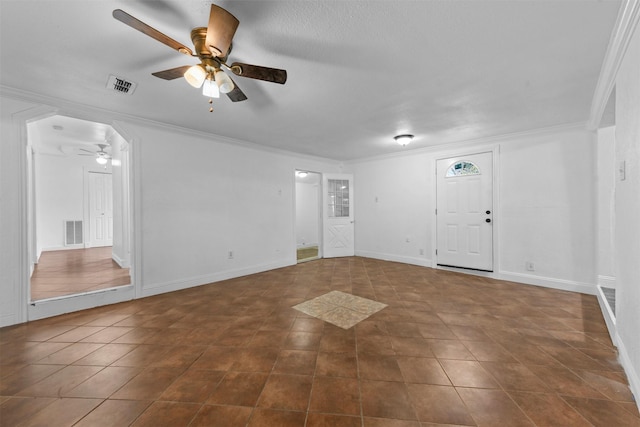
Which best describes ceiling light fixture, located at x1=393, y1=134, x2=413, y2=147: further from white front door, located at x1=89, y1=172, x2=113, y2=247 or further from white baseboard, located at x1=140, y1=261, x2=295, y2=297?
white front door, located at x1=89, y1=172, x2=113, y2=247

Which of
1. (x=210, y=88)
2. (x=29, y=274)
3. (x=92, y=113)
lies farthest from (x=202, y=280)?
(x=210, y=88)

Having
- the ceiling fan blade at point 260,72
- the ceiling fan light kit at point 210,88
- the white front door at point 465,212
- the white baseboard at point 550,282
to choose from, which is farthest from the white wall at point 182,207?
the white baseboard at point 550,282

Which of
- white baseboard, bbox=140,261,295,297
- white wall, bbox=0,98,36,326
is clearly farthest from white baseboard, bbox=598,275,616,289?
white wall, bbox=0,98,36,326

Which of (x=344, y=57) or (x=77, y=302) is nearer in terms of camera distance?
(x=344, y=57)

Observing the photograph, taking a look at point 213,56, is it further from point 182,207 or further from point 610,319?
point 610,319

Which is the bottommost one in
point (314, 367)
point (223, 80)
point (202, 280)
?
point (314, 367)

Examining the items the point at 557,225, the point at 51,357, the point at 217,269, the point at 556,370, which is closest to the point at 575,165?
the point at 557,225

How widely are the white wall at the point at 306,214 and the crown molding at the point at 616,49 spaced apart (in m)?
6.58

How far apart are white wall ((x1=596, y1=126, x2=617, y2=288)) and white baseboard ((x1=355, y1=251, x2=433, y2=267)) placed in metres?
2.25

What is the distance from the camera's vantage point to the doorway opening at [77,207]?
3742 millimetres

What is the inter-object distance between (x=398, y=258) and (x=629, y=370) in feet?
12.1

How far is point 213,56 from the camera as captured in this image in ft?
5.31

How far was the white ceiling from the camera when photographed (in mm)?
1472

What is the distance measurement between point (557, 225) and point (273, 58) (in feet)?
14.6
